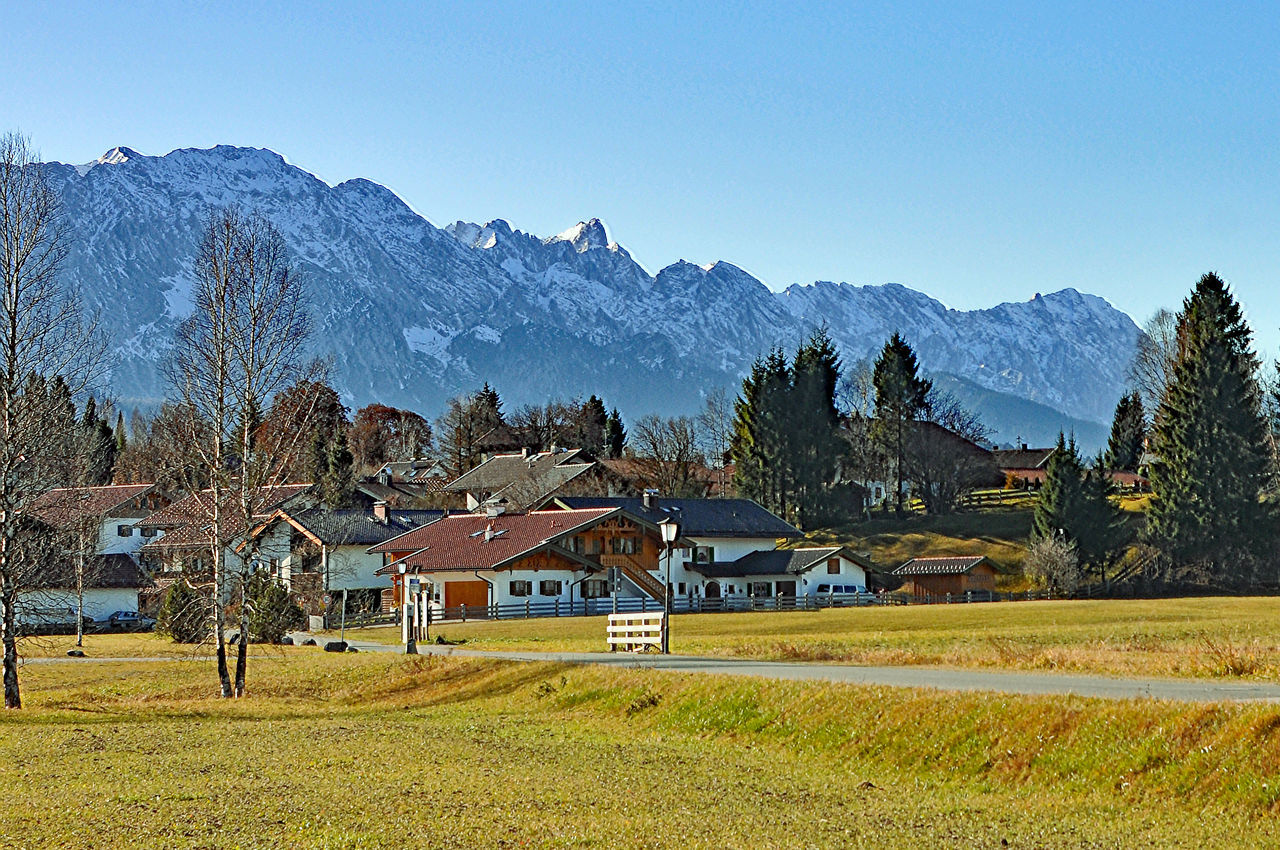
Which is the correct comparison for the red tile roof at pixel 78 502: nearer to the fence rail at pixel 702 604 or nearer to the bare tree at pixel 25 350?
the bare tree at pixel 25 350

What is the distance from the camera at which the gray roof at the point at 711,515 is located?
89.4 m

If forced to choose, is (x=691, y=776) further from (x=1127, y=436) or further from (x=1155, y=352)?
(x=1127, y=436)

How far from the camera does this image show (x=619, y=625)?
1556 inches

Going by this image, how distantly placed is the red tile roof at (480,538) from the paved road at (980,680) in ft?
141

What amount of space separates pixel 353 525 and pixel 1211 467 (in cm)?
5659

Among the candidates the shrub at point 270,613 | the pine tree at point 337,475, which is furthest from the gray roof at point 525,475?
the shrub at point 270,613

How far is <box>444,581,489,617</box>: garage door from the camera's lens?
7581cm

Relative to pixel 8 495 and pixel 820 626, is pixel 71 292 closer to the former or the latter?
pixel 8 495

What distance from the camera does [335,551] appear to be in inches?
3191

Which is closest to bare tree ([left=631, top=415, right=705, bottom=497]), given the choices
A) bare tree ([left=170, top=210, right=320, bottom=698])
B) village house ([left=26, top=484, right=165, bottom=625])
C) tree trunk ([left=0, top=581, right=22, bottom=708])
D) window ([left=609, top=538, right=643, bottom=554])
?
window ([left=609, top=538, right=643, bottom=554])

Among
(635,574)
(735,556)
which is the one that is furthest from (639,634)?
(735,556)

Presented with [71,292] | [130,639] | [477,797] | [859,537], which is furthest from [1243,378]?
[477,797]

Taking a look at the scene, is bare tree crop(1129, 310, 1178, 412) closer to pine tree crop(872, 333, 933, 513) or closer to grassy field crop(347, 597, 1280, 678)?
pine tree crop(872, 333, 933, 513)

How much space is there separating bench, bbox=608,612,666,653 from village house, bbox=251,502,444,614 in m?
38.5
